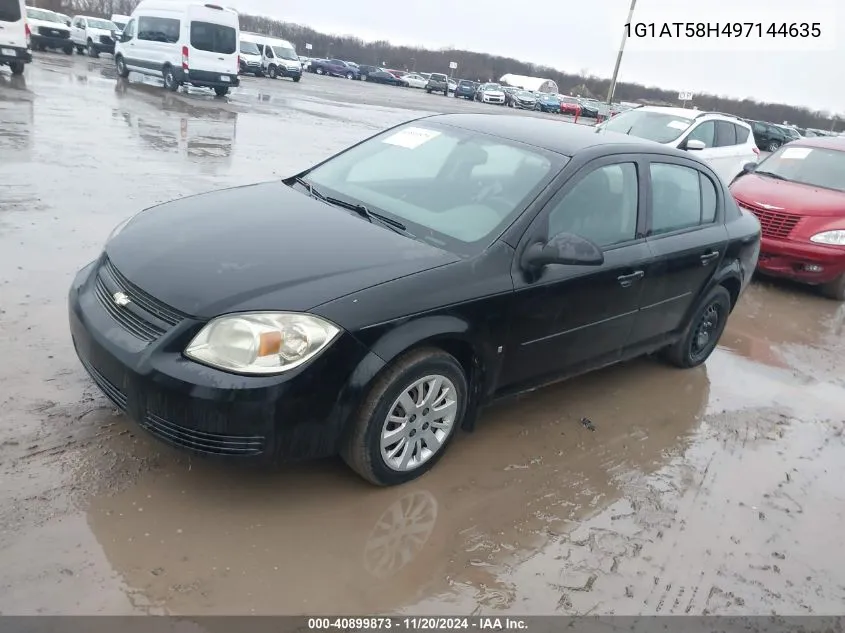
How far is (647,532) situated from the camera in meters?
3.27

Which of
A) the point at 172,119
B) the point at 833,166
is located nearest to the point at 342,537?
the point at 833,166

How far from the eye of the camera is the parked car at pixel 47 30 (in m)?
27.4

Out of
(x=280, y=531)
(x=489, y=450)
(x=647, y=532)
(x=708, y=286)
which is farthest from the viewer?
(x=708, y=286)

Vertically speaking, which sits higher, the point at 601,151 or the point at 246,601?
the point at 601,151

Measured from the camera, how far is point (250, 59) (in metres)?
32.1

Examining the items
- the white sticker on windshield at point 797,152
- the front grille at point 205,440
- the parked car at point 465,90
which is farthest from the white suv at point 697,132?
the parked car at point 465,90

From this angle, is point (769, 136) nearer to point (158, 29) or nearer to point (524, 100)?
point (524, 100)

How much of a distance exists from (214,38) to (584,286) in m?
18.8

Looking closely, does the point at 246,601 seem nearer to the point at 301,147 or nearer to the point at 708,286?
the point at 708,286

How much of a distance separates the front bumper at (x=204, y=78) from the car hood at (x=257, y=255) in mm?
17534

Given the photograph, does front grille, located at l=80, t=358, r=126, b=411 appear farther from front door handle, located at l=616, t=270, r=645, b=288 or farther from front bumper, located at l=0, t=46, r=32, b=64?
front bumper, located at l=0, t=46, r=32, b=64

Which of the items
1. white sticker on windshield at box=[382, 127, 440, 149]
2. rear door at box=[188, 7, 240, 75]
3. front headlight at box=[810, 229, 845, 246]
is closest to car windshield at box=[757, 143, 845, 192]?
front headlight at box=[810, 229, 845, 246]

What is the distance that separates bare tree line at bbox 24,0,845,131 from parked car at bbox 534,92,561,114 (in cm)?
2483

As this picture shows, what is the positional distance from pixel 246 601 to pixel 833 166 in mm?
9195
